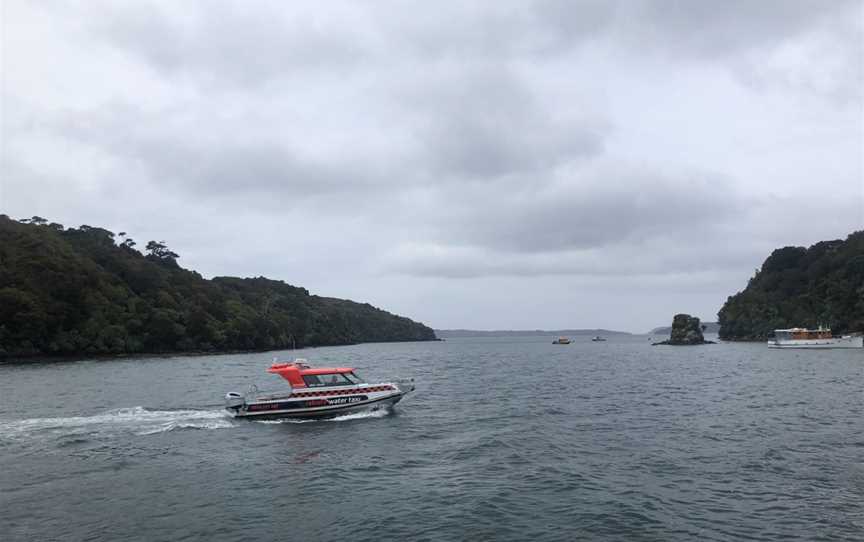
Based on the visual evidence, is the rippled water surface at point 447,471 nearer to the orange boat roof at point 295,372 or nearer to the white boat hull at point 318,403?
the white boat hull at point 318,403

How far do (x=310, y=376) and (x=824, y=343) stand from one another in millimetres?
146634

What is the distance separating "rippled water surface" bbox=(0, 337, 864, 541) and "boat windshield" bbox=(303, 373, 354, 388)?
283cm

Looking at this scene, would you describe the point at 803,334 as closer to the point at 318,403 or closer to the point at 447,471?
the point at 318,403

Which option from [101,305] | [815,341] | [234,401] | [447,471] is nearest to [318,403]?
[234,401]

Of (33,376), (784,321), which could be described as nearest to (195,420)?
(33,376)

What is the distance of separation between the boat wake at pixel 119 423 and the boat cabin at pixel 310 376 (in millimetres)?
5055

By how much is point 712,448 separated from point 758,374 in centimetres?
5217

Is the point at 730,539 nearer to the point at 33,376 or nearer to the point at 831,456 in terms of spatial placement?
the point at 831,456

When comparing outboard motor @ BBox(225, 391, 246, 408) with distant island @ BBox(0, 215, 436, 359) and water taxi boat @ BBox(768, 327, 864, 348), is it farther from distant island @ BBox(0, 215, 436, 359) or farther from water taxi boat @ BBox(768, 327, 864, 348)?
water taxi boat @ BBox(768, 327, 864, 348)

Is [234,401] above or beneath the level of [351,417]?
above

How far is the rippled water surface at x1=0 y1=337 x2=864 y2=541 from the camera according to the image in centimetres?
1833

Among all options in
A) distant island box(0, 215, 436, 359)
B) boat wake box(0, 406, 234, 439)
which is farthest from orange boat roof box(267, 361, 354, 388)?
distant island box(0, 215, 436, 359)

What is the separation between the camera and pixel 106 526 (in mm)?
18344

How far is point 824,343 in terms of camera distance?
139500mm
